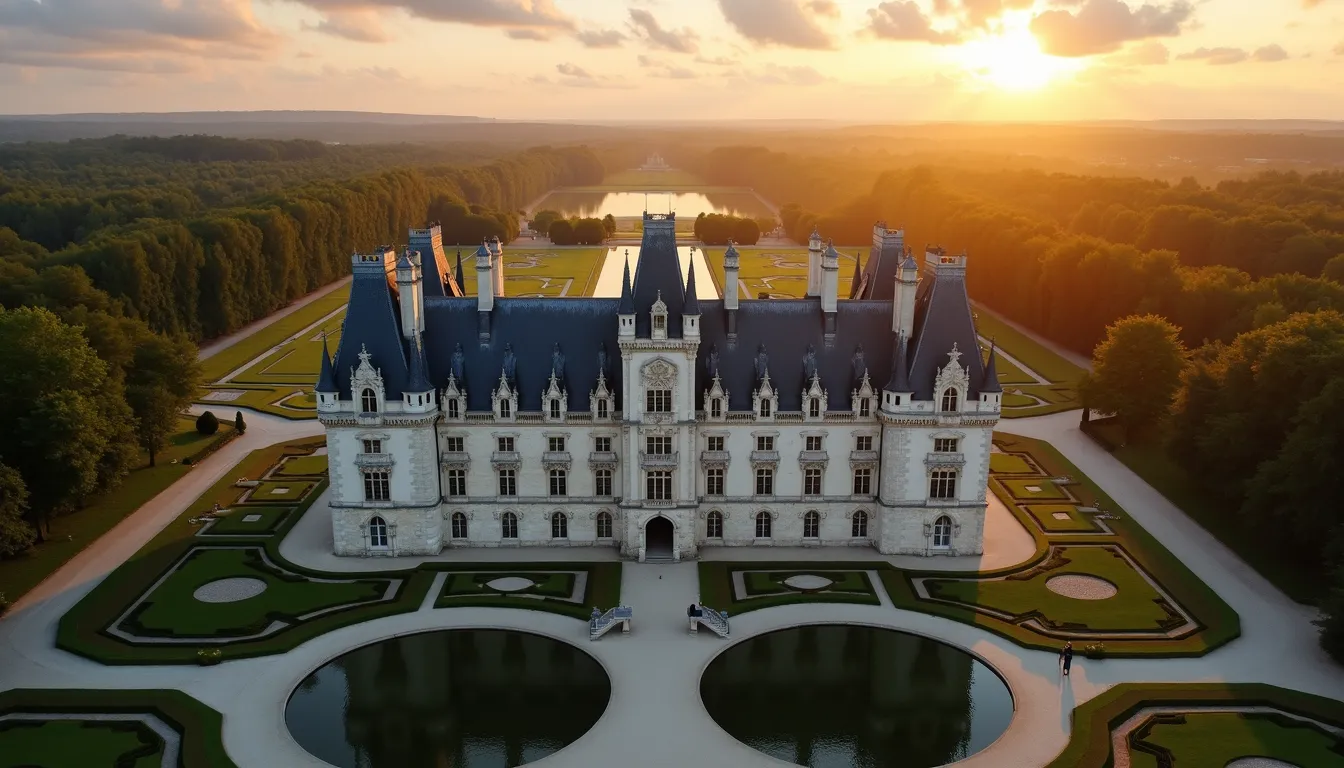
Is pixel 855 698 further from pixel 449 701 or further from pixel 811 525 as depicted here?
pixel 449 701

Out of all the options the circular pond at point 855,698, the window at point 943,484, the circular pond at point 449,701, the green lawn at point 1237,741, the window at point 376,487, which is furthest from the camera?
the window at point 943,484

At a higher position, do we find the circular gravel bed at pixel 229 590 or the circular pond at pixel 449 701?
the circular gravel bed at pixel 229 590

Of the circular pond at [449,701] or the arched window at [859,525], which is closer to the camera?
the circular pond at [449,701]

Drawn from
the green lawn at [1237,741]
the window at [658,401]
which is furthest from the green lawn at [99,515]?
the green lawn at [1237,741]

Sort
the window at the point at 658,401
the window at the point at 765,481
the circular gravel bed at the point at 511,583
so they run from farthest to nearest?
1. the window at the point at 765,481
2. the window at the point at 658,401
3. the circular gravel bed at the point at 511,583

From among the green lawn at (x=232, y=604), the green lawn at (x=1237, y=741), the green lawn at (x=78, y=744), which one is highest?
the green lawn at (x=232, y=604)

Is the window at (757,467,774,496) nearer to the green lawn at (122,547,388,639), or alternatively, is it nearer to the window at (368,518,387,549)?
the green lawn at (122,547,388,639)

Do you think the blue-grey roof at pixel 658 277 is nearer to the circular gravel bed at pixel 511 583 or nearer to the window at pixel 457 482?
the window at pixel 457 482
